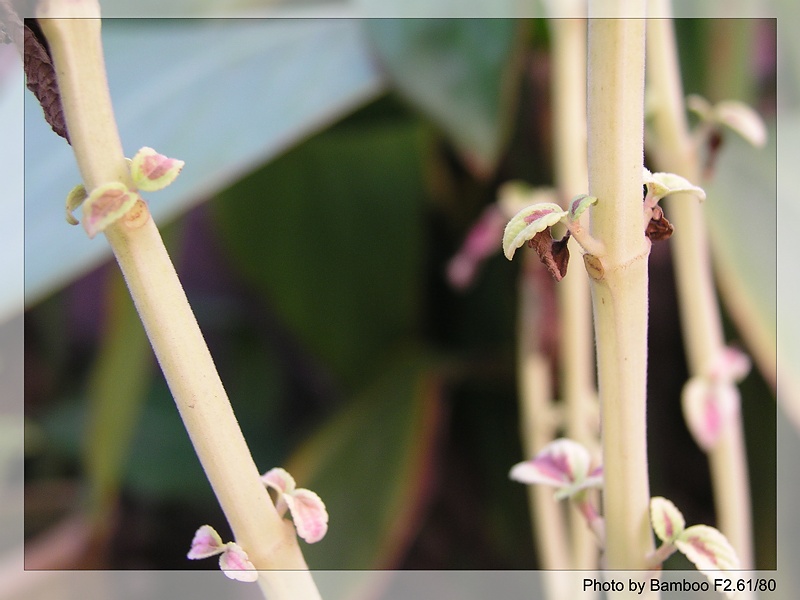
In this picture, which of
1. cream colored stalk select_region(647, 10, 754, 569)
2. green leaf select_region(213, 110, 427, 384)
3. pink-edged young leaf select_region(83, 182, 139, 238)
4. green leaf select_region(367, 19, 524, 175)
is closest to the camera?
pink-edged young leaf select_region(83, 182, 139, 238)

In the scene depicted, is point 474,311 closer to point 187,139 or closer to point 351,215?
point 351,215

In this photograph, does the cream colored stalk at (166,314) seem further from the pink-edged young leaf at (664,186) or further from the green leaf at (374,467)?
the green leaf at (374,467)

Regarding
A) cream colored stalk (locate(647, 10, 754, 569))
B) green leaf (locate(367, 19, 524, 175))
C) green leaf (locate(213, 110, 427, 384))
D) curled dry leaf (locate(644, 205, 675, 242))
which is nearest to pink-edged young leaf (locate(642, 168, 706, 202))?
curled dry leaf (locate(644, 205, 675, 242))

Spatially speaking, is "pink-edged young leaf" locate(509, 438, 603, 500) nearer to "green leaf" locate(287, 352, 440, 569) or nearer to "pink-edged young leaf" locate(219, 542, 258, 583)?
"pink-edged young leaf" locate(219, 542, 258, 583)

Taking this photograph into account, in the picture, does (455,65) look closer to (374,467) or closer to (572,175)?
(572,175)

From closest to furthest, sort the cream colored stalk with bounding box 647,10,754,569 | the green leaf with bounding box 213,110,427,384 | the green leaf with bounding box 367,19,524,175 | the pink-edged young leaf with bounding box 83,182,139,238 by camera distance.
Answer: the pink-edged young leaf with bounding box 83,182,139,238 → the cream colored stalk with bounding box 647,10,754,569 → the green leaf with bounding box 367,19,524,175 → the green leaf with bounding box 213,110,427,384

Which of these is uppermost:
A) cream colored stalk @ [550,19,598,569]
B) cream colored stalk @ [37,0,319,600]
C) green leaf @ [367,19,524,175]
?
green leaf @ [367,19,524,175]

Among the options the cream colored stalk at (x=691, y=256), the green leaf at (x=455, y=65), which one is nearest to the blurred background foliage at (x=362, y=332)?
the green leaf at (x=455, y=65)
